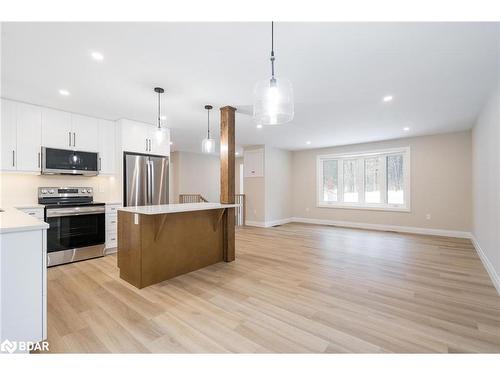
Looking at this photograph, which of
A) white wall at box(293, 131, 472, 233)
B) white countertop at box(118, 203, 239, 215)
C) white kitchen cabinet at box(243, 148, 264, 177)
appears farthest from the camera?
white kitchen cabinet at box(243, 148, 264, 177)

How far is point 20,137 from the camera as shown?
11.4 ft

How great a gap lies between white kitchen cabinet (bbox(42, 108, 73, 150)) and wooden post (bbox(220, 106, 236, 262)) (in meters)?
2.62

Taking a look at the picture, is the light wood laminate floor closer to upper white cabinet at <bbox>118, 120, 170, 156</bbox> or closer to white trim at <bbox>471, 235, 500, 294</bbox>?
white trim at <bbox>471, 235, 500, 294</bbox>

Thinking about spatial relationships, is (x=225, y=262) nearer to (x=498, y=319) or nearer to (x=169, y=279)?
(x=169, y=279)

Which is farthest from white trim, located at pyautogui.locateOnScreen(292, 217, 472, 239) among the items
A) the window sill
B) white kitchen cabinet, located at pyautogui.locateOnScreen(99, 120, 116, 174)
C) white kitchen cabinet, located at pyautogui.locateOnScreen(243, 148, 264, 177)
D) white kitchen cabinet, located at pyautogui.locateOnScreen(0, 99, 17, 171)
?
white kitchen cabinet, located at pyautogui.locateOnScreen(0, 99, 17, 171)

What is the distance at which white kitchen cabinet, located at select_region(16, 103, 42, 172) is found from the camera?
346 centimetres

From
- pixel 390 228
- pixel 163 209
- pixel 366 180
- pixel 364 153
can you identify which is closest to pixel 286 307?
pixel 163 209

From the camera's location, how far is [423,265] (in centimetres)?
350

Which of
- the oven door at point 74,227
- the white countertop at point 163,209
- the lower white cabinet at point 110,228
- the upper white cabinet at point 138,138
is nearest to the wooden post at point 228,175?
the white countertop at point 163,209

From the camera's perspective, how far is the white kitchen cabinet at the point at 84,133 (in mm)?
3993

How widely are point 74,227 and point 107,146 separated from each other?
1.58 metres

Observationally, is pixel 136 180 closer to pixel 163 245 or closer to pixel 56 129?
pixel 56 129
